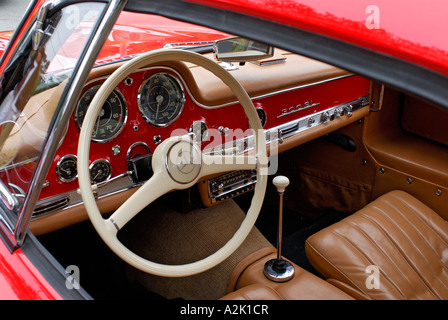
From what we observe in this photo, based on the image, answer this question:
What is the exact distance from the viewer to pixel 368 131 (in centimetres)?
242

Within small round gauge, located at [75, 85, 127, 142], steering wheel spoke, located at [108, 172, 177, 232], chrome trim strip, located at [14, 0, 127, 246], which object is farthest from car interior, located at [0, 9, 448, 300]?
steering wheel spoke, located at [108, 172, 177, 232]

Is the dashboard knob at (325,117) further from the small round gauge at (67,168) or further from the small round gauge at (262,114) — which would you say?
the small round gauge at (67,168)

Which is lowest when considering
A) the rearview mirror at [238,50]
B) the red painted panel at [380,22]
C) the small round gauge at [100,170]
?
the small round gauge at [100,170]

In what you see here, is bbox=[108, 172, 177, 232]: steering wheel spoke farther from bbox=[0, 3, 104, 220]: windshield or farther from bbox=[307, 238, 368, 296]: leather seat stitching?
bbox=[307, 238, 368, 296]: leather seat stitching

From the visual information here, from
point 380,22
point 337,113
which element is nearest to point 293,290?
point 380,22

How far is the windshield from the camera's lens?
1.14 m

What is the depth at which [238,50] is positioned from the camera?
168cm

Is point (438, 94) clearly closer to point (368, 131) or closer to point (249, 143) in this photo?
point (249, 143)

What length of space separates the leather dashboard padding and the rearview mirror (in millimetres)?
880

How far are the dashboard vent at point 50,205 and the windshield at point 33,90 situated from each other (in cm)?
25

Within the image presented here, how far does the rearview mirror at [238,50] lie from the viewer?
161cm

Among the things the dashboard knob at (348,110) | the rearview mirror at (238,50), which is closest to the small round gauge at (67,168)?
the rearview mirror at (238,50)

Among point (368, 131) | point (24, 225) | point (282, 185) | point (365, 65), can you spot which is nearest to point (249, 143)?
point (282, 185)
